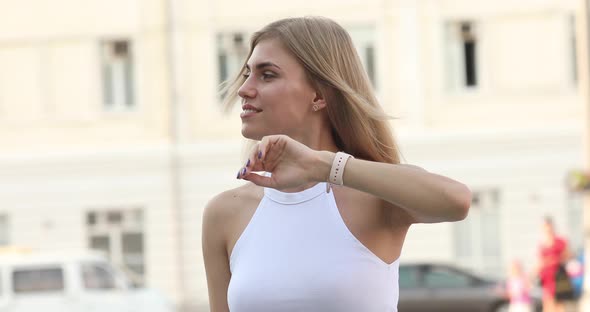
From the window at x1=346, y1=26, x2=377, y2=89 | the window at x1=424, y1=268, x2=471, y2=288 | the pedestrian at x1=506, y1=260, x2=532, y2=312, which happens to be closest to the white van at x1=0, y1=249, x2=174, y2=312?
the window at x1=424, y1=268, x2=471, y2=288

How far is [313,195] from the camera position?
3277 millimetres

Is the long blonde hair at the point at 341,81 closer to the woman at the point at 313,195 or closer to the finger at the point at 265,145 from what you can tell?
the woman at the point at 313,195

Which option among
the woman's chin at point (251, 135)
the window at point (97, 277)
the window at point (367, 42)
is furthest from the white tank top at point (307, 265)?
the window at point (367, 42)

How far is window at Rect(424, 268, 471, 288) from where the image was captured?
23.9 meters

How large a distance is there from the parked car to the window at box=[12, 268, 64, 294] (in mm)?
5506

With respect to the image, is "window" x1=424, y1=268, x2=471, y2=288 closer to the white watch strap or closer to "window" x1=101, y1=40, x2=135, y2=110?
"window" x1=101, y1=40, x2=135, y2=110

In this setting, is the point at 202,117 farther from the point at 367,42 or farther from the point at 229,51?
the point at 367,42

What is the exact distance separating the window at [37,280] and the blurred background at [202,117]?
1057 cm

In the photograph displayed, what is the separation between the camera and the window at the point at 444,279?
2389 centimetres

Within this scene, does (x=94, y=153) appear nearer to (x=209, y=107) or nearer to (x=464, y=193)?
(x=209, y=107)

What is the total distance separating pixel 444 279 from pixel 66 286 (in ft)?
20.9

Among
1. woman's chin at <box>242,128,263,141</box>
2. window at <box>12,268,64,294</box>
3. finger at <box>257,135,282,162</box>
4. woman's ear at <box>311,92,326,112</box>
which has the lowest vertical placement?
window at <box>12,268,64,294</box>

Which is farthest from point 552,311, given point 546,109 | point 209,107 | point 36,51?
point 36,51

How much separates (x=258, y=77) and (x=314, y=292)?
54 cm
